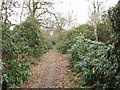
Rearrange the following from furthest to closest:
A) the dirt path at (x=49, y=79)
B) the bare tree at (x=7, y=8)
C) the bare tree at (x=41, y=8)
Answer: the bare tree at (x=41, y=8)
the bare tree at (x=7, y=8)
the dirt path at (x=49, y=79)

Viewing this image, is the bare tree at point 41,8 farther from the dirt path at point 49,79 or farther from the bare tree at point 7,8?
the dirt path at point 49,79

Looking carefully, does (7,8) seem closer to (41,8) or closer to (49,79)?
(49,79)

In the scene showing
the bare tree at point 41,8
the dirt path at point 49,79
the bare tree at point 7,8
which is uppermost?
the bare tree at point 41,8

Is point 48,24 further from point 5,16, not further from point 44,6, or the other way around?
point 5,16

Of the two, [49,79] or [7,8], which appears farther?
[7,8]

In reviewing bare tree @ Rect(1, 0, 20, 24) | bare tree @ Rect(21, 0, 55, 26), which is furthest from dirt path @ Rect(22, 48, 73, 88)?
bare tree @ Rect(21, 0, 55, 26)

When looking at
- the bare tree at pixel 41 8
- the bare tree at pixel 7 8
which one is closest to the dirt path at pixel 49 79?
the bare tree at pixel 7 8

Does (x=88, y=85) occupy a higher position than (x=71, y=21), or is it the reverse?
(x=71, y=21)

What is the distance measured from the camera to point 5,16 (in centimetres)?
634

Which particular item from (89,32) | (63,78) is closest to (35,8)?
(89,32)

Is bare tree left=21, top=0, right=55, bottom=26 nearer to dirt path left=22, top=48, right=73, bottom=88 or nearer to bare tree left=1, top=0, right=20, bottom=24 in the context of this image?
bare tree left=1, top=0, right=20, bottom=24

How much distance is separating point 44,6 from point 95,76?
44.4 ft

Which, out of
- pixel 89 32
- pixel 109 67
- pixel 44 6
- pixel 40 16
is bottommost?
pixel 109 67

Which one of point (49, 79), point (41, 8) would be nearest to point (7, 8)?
point (49, 79)
